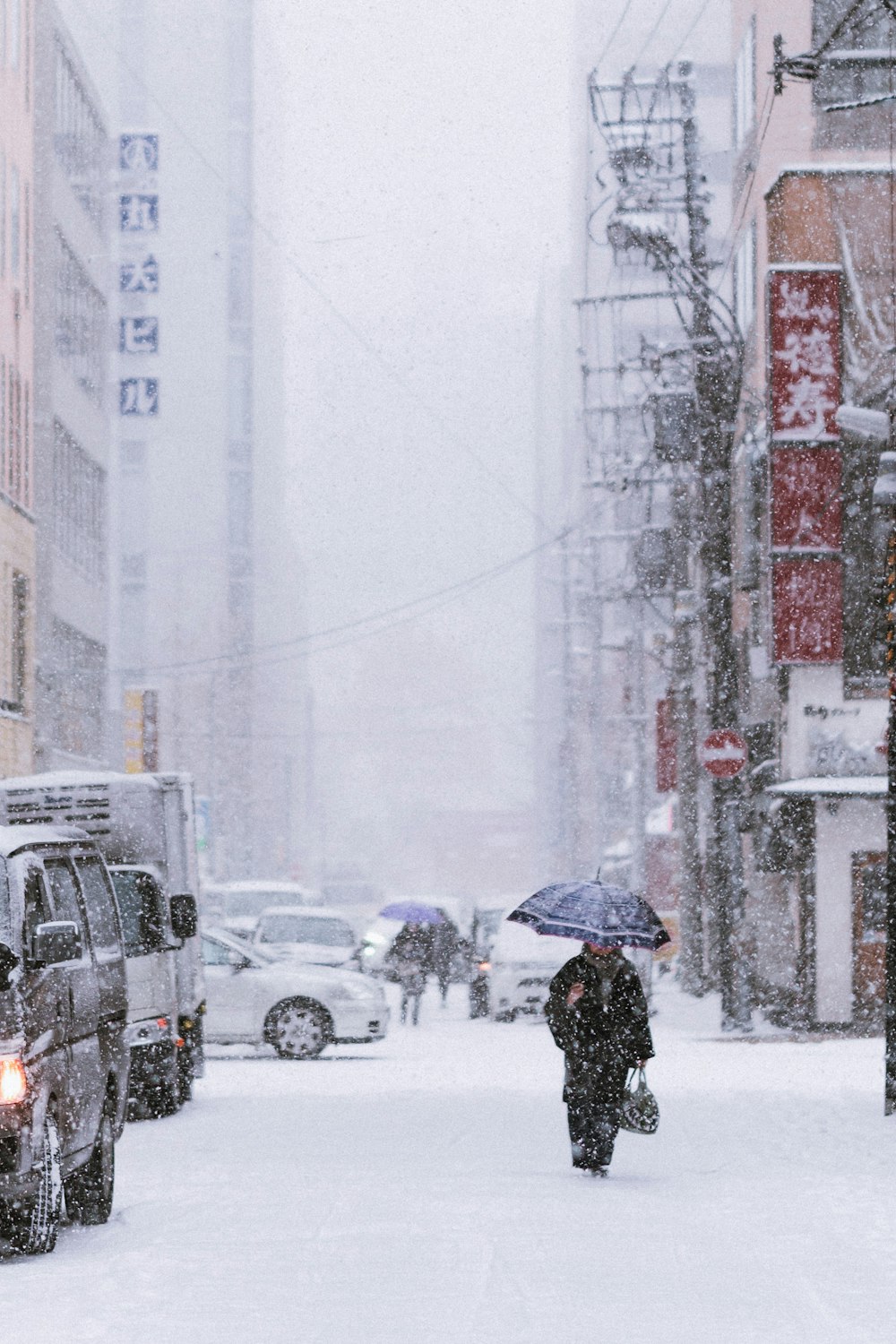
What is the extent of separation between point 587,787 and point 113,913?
9175 cm

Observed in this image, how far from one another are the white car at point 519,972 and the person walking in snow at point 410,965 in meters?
1.38

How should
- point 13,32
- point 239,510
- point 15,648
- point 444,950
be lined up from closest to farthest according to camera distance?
point 444,950, point 13,32, point 15,648, point 239,510

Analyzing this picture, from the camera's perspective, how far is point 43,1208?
1040 centimetres

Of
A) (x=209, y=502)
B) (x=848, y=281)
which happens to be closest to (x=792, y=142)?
(x=848, y=281)

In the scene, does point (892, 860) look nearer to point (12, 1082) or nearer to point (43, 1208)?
point (43, 1208)

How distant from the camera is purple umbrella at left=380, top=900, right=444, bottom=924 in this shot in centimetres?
3550

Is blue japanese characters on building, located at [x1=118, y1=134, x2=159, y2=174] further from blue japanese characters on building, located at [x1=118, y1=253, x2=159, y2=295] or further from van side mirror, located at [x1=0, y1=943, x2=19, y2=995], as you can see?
van side mirror, located at [x1=0, y1=943, x2=19, y2=995]

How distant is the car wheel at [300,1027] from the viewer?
26234mm

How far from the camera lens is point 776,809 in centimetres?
3303

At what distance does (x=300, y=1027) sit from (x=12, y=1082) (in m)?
16.6

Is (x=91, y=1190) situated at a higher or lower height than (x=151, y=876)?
lower

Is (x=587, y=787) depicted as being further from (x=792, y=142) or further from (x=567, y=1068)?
(x=567, y=1068)

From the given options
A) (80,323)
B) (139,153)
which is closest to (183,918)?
(139,153)

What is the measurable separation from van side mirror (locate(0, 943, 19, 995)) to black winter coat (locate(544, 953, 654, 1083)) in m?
4.56
